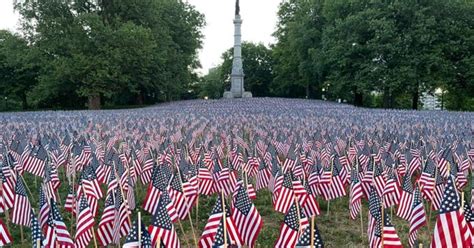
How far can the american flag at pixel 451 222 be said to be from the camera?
454 cm

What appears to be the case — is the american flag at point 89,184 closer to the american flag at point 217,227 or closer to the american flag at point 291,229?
the american flag at point 217,227

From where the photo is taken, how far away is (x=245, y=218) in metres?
5.68

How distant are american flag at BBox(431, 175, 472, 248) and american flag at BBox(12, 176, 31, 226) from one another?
5329 millimetres

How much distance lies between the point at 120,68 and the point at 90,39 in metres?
3.30

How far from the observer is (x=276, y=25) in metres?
69.7

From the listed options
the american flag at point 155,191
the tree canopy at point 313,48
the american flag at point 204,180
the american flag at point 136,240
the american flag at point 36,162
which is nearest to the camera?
the american flag at point 136,240

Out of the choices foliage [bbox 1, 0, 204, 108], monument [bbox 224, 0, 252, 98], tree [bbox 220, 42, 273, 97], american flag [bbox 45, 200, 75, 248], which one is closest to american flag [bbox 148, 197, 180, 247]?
american flag [bbox 45, 200, 75, 248]

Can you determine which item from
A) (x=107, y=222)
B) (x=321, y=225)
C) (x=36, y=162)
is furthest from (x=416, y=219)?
(x=36, y=162)

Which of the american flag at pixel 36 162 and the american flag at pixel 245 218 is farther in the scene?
the american flag at pixel 36 162

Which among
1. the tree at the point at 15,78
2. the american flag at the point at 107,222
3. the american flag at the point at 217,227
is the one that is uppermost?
the tree at the point at 15,78

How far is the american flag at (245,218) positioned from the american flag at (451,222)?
1.99 m

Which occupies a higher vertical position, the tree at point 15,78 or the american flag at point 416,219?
the tree at point 15,78

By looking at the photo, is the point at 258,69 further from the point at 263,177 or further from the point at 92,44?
the point at 263,177

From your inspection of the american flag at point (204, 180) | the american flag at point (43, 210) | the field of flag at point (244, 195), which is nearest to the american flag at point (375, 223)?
the field of flag at point (244, 195)
